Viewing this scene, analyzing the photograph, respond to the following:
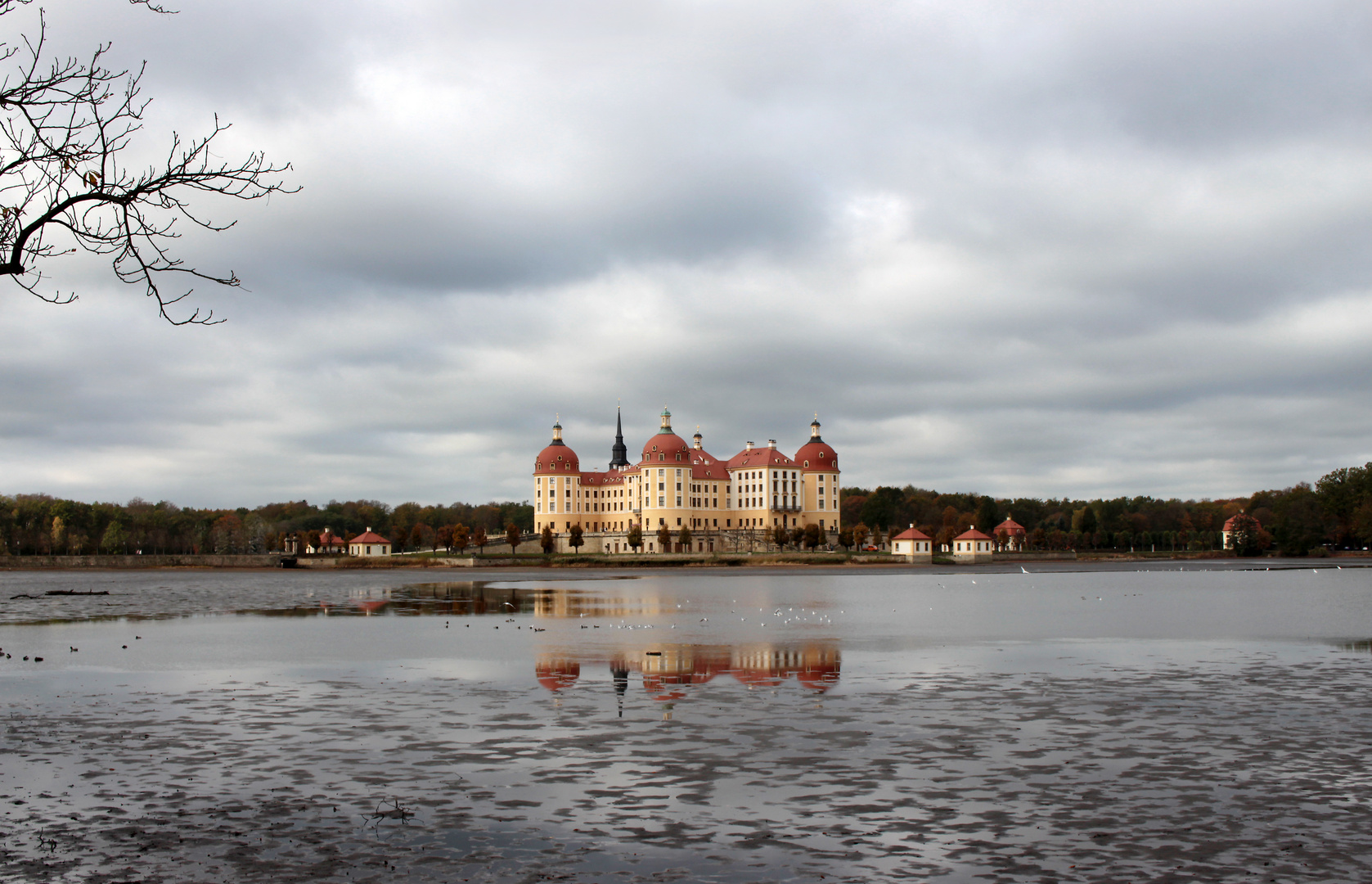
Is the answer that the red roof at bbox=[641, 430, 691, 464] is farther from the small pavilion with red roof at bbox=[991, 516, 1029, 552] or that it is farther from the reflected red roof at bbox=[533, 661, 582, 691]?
the reflected red roof at bbox=[533, 661, 582, 691]

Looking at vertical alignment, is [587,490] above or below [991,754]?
above

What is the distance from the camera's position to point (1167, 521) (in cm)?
18962

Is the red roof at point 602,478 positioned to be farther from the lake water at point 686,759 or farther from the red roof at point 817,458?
the lake water at point 686,759

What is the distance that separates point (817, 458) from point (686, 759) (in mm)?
156356

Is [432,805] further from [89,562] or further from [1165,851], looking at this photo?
[89,562]

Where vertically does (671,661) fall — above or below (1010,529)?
below

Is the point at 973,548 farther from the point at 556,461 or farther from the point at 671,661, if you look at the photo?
the point at 671,661

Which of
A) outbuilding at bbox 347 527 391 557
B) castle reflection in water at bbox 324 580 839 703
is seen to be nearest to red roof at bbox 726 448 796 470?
outbuilding at bbox 347 527 391 557

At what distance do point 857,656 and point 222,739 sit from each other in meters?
14.1

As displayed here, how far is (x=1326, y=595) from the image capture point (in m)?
55.6

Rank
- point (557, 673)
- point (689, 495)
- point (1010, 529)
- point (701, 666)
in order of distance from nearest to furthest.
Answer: point (557, 673) → point (701, 666) → point (689, 495) → point (1010, 529)

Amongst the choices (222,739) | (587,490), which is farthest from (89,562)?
(222,739)

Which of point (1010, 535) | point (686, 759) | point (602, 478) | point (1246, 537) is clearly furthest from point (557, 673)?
point (1010, 535)

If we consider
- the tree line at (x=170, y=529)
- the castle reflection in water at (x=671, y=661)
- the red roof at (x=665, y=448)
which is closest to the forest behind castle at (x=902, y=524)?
the tree line at (x=170, y=529)
